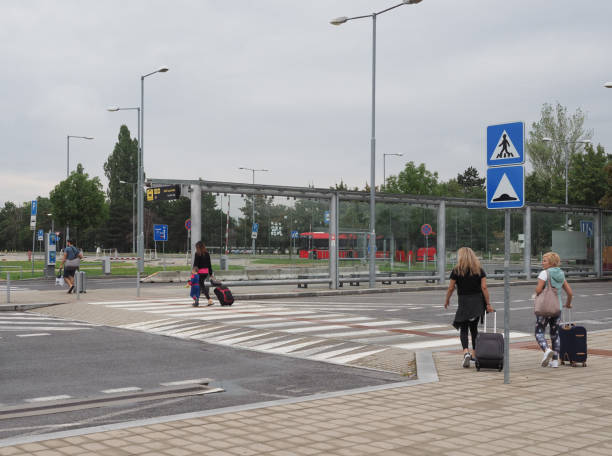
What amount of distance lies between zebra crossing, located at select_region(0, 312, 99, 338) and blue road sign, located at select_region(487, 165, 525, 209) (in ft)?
28.2

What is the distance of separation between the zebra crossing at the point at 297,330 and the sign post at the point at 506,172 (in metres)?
2.84

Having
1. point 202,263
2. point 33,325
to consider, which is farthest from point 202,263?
point 33,325

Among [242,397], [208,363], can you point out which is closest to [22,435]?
[242,397]

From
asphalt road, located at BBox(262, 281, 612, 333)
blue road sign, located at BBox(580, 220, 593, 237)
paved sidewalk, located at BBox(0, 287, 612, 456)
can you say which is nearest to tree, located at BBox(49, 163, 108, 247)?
asphalt road, located at BBox(262, 281, 612, 333)

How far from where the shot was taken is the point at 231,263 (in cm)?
2500

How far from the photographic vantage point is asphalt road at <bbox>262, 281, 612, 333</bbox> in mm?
16453

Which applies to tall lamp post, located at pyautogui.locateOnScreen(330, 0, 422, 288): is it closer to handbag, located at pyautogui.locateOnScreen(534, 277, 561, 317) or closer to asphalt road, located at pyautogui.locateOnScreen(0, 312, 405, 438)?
asphalt road, located at pyautogui.locateOnScreen(0, 312, 405, 438)

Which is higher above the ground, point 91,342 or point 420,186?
point 420,186

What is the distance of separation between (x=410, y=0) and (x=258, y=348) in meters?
18.0

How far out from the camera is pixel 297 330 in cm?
1359

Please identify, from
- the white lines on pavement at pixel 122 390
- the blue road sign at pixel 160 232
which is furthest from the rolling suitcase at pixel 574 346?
Result: the blue road sign at pixel 160 232

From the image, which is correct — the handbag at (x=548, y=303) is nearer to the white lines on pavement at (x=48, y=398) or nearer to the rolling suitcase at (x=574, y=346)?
the rolling suitcase at (x=574, y=346)

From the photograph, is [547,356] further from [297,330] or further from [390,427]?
[297,330]

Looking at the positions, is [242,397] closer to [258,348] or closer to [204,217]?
[258,348]
